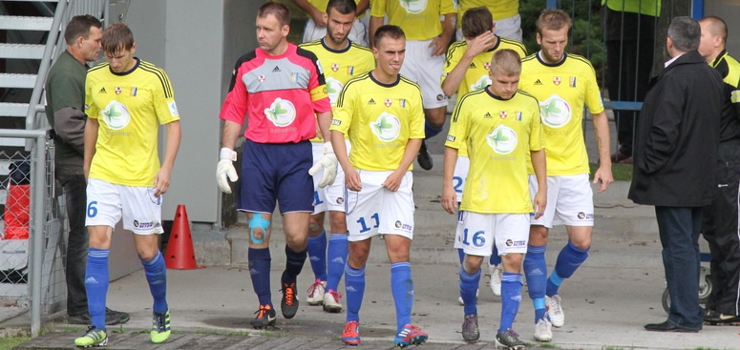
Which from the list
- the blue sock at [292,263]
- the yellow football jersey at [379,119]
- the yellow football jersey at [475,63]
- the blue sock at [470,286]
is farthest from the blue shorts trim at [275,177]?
the yellow football jersey at [475,63]

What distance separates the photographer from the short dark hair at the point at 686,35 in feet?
28.0

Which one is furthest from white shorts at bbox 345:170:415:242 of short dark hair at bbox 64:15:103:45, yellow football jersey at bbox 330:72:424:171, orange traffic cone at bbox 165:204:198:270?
orange traffic cone at bbox 165:204:198:270

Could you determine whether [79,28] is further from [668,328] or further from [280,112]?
[668,328]

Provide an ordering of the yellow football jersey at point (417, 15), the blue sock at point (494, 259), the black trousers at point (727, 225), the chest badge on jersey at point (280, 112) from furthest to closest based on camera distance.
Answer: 1. the yellow football jersey at point (417, 15)
2. the blue sock at point (494, 259)
3. the black trousers at point (727, 225)
4. the chest badge on jersey at point (280, 112)

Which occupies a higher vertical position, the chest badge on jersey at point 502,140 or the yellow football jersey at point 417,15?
the yellow football jersey at point 417,15

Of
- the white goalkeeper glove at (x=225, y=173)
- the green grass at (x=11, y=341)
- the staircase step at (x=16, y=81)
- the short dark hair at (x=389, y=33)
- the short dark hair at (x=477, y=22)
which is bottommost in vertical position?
the green grass at (x=11, y=341)

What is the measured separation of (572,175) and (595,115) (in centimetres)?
42

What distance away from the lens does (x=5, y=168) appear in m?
10.3

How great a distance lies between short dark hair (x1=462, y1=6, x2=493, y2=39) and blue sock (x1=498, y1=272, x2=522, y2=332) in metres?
2.23

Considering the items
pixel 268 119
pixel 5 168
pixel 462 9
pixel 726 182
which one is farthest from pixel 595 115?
pixel 5 168

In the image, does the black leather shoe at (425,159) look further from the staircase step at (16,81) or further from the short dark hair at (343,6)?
the staircase step at (16,81)

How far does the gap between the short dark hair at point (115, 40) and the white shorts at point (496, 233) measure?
2341mm

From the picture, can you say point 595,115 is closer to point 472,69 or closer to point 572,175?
point 572,175

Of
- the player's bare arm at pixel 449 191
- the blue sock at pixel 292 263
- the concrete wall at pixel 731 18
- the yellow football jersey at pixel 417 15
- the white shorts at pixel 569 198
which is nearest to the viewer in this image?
the player's bare arm at pixel 449 191
